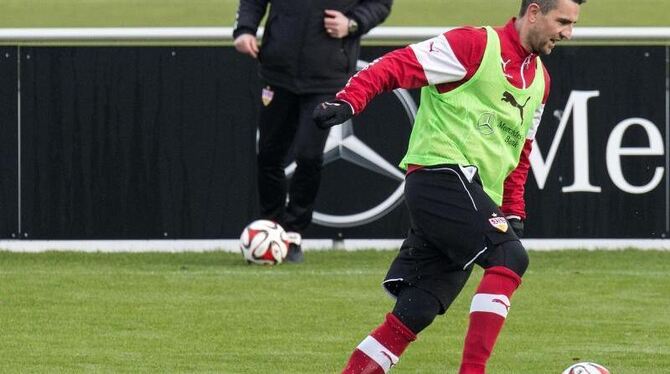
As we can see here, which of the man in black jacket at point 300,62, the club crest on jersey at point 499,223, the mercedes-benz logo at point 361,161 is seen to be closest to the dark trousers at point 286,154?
the man in black jacket at point 300,62

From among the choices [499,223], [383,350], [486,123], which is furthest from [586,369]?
[486,123]

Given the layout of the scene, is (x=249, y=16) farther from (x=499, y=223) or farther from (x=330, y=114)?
(x=330, y=114)

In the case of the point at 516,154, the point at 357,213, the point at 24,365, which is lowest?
the point at 357,213

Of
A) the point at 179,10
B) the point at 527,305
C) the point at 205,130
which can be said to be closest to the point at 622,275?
the point at 527,305

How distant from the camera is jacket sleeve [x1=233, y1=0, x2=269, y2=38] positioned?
10.9 meters

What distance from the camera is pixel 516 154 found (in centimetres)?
685

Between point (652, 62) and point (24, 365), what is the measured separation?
589 cm

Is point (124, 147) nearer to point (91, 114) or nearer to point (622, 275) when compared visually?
point (91, 114)

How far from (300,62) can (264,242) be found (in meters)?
1.14

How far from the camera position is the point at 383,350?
667 cm

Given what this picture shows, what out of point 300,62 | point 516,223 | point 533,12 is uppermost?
point 533,12

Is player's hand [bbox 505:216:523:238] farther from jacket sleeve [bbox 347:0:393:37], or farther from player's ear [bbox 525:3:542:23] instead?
jacket sleeve [bbox 347:0:393:37]

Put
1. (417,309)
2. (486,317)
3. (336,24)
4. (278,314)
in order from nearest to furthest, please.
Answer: (486,317) < (417,309) < (278,314) < (336,24)

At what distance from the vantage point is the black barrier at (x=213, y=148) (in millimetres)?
11688
